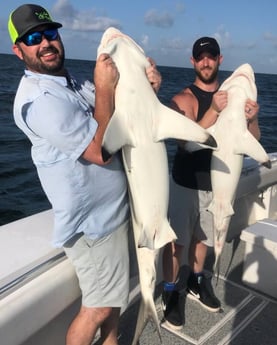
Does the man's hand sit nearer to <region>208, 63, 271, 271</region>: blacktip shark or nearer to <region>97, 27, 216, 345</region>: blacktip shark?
<region>208, 63, 271, 271</region>: blacktip shark

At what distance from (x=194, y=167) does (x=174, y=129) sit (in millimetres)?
1095

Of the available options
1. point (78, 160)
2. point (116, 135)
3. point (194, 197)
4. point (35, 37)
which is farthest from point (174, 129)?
point (194, 197)

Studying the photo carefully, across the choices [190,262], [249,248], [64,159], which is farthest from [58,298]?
[249,248]

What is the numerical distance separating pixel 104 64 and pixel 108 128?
1.10 feet

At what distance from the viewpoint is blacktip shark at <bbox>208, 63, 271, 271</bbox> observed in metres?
2.98

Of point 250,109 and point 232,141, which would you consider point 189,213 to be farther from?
point 250,109

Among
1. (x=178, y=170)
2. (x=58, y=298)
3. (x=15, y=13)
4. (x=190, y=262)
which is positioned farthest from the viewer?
(x=190, y=262)

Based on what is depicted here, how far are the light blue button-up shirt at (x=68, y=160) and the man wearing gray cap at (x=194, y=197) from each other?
93 centimetres

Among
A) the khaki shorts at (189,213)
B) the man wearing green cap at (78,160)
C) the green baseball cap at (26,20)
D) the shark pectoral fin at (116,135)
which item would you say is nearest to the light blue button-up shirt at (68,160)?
the man wearing green cap at (78,160)

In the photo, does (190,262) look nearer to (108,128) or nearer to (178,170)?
(178,170)

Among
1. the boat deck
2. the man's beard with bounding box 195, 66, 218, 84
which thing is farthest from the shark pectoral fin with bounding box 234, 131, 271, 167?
the boat deck

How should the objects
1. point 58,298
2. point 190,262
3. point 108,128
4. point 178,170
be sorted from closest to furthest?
point 108,128
point 58,298
point 178,170
point 190,262

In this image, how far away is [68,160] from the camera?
2.43 metres

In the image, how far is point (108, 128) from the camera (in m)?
2.32
